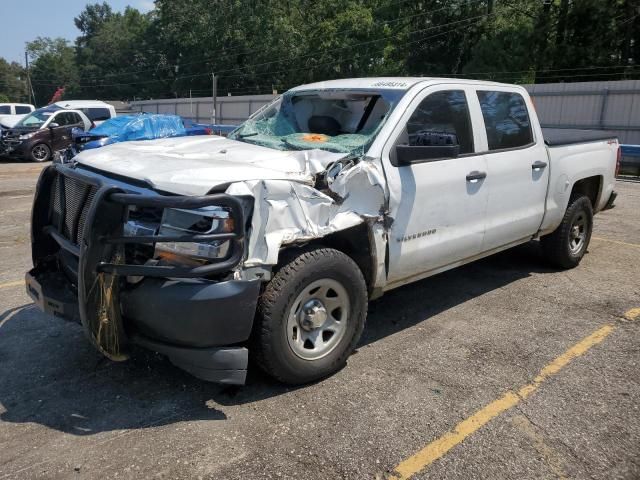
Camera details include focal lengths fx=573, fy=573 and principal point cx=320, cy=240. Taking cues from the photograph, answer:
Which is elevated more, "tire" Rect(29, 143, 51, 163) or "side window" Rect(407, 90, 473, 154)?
"side window" Rect(407, 90, 473, 154)

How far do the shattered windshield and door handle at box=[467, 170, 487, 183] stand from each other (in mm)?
849

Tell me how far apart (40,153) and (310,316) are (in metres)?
17.4

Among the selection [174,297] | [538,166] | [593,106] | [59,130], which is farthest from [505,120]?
[593,106]

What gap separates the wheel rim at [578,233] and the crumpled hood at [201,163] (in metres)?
3.58

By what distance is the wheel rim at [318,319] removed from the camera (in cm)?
343

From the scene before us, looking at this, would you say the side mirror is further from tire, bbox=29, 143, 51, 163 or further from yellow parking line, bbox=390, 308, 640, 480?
tire, bbox=29, 143, 51, 163

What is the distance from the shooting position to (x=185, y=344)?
10.2ft

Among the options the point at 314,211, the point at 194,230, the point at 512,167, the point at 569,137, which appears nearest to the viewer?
the point at 194,230

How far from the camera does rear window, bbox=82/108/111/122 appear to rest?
18625mm

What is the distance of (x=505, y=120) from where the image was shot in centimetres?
509

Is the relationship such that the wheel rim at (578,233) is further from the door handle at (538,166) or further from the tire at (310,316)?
the tire at (310,316)

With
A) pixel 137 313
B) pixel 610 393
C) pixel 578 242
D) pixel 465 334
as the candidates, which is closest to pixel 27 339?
pixel 137 313

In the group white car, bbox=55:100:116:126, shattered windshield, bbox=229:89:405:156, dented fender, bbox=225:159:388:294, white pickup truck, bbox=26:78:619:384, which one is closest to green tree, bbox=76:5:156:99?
white car, bbox=55:100:116:126

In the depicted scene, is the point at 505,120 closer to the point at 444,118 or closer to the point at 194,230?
the point at 444,118
